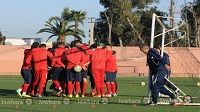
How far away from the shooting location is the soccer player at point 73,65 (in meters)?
18.0

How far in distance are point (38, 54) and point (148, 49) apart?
457 centimetres

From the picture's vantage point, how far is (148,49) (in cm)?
1505

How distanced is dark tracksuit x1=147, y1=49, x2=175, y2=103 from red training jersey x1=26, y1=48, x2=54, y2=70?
4.37 meters

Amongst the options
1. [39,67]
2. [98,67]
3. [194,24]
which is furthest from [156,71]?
[194,24]

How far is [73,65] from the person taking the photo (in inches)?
712

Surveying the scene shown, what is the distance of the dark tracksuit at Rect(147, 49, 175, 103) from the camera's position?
14992 mm

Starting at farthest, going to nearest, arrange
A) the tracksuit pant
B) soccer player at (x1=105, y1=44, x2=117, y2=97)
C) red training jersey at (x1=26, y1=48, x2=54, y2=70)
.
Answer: soccer player at (x1=105, y1=44, x2=117, y2=97) < red training jersey at (x1=26, y1=48, x2=54, y2=70) < the tracksuit pant

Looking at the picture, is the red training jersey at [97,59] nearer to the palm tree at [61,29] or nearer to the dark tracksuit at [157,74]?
the dark tracksuit at [157,74]

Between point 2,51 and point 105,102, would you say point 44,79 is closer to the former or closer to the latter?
point 105,102

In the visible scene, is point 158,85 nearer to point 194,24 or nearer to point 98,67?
point 98,67

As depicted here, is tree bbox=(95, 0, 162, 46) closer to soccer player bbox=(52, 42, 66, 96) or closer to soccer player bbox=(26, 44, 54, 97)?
soccer player bbox=(52, 42, 66, 96)

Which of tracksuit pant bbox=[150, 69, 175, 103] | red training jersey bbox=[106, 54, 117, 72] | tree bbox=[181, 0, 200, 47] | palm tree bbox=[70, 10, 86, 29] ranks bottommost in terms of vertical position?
tracksuit pant bbox=[150, 69, 175, 103]

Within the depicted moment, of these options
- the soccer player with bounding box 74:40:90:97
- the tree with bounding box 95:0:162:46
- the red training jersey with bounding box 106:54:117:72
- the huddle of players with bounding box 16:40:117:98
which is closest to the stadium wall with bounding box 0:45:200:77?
the tree with bounding box 95:0:162:46

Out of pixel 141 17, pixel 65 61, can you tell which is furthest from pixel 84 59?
pixel 141 17
